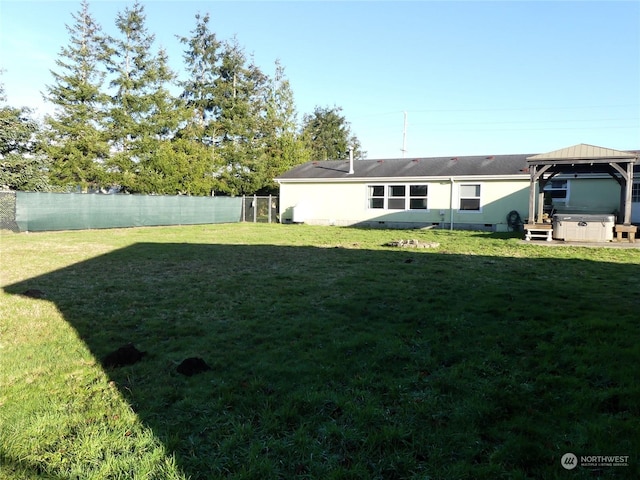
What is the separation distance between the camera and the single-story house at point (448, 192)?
17.3 m

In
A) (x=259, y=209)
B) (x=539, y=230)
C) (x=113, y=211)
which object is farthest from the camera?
(x=259, y=209)

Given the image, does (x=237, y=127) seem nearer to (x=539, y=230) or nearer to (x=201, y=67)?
(x=201, y=67)

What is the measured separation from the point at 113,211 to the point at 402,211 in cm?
1419

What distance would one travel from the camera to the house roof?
19.7m

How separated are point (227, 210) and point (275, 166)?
8284mm

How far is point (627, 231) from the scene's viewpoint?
1239 cm

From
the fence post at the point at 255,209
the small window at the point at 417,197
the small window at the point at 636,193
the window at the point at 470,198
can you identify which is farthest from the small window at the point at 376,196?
the small window at the point at 636,193

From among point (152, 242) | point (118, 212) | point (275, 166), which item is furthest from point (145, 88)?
point (152, 242)

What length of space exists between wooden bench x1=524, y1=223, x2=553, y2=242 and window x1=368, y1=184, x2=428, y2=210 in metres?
7.35

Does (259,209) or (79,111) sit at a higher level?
(79,111)

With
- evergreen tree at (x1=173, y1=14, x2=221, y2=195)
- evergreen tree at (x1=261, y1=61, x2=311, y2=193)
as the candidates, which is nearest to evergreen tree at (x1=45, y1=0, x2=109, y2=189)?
evergreen tree at (x1=173, y1=14, x2=221, y2=195)

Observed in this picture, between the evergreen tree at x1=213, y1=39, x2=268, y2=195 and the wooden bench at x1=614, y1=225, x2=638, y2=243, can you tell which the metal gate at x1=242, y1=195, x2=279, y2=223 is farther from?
the wooden bench at x1=614, y1=225, x2=638, y2=243

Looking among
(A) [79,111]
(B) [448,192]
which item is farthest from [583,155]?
(A) [79,111]

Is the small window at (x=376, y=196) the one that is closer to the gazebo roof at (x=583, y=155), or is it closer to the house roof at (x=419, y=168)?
the house roof at (x=419, y=168)
